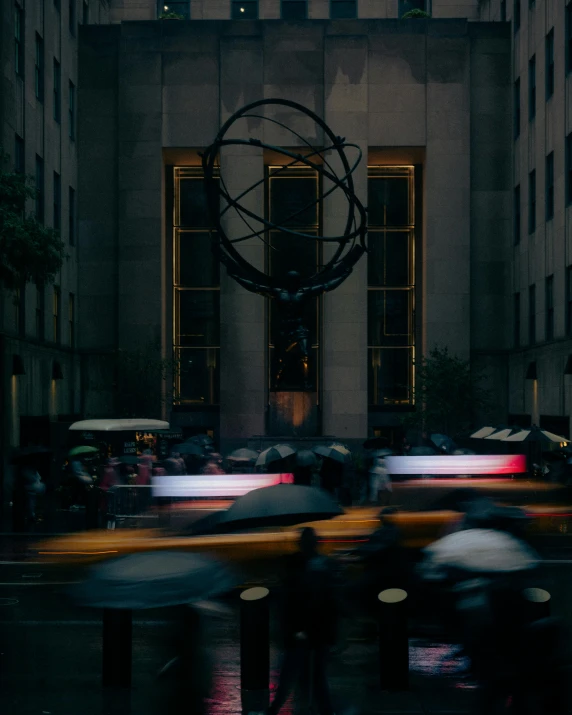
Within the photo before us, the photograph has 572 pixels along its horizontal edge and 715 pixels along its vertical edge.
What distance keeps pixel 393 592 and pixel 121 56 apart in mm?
38024

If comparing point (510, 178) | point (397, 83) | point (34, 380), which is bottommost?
point (34, 380)

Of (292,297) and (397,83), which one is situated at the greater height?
(397,83)

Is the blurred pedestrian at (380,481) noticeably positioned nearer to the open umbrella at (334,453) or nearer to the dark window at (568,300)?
the open umbrella at (334,453)

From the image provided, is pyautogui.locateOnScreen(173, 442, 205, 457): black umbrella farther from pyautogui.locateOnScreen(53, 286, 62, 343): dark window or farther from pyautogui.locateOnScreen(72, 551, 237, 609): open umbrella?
pyautogui.locateOnScreen(72, 551, 237, 609): open umbrella

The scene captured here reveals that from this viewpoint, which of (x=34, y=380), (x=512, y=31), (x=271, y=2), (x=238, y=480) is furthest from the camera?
(x=271, y=2)

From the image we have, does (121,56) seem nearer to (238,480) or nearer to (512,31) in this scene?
(512,31)

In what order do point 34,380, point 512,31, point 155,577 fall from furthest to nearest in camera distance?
1. point 512,31
2. point 34,380
3. point 155,577

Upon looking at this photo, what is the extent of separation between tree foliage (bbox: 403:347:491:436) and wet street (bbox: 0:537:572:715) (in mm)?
25360

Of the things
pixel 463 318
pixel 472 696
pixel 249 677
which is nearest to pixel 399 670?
pixel 472 696

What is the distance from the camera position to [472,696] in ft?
28.5

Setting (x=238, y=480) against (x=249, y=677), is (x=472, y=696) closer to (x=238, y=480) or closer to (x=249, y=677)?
(x=249, y=677)

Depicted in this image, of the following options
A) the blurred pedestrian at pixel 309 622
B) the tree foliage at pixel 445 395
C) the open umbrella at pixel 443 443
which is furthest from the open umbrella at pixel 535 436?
the blurred pedestrian at pixel 309 622

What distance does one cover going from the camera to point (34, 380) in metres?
33.3

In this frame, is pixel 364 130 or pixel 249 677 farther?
pixel 364 130
